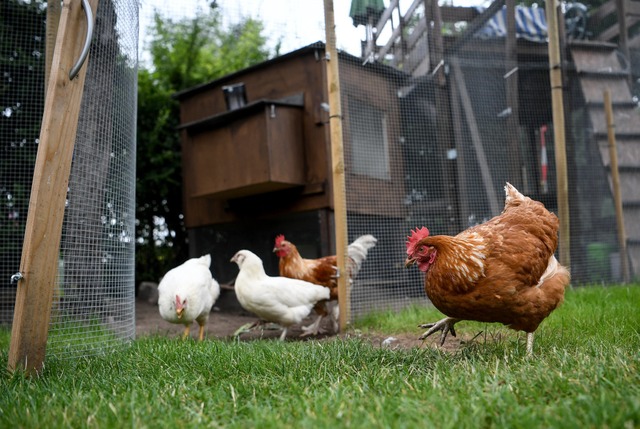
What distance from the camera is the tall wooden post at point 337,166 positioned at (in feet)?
14.7

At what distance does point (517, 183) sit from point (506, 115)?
79cm

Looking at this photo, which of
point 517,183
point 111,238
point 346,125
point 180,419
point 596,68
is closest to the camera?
point 180,419

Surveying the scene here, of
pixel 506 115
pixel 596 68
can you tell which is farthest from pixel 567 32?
pixel 506 115

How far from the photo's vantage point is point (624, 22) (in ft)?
20.2

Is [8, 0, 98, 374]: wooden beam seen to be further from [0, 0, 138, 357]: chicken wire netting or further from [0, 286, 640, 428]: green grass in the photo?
[0, 0, 138, 357]: chicken wire netting

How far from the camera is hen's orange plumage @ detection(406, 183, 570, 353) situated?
108 inches

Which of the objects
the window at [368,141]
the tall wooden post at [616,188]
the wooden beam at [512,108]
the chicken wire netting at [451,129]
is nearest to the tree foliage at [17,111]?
the chicken wire netting at [451,129]

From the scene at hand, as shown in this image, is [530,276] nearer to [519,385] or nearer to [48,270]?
[519,385]

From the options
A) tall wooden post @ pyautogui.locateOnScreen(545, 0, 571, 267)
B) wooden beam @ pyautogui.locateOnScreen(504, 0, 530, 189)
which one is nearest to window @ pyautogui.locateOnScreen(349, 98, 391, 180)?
wooden beam @ pyautogui.locateOnScreen(504, 0, 530, 189)

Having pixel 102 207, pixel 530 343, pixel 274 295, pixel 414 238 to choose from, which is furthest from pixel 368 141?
pixel 530 343

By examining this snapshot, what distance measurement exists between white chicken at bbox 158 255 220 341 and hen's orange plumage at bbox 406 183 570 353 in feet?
7.37

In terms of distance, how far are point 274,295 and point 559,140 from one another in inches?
124

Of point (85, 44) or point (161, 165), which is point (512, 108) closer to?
point (85, 44)

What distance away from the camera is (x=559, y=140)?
5172mm
